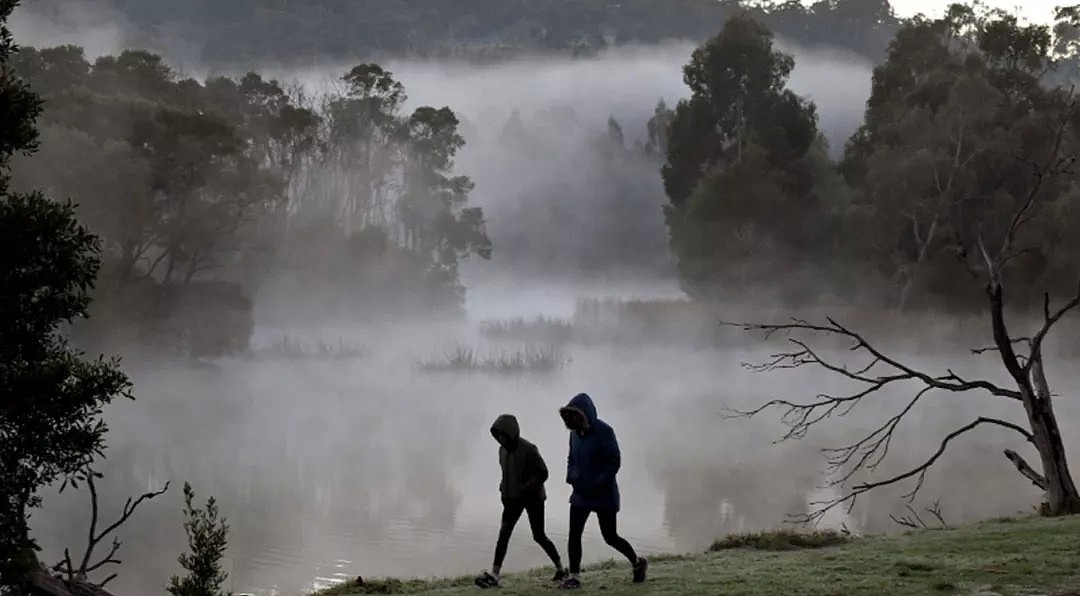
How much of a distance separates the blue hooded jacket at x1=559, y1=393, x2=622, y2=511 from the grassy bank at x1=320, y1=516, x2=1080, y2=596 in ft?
1.80

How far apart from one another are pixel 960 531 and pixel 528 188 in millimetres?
73332

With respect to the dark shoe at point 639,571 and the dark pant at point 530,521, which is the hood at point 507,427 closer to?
the dark pant at point 530,521

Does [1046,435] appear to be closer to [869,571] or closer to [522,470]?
[869,571]

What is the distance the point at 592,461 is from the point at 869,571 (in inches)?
72.8

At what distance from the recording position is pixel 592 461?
22.8 feet

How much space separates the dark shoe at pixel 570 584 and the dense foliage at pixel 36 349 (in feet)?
9.00

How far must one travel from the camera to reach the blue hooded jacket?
22.7 ft

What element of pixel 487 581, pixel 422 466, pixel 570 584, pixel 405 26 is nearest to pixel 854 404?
pixel 422 466

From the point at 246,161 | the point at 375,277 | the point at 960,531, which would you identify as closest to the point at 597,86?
the point at 375,277

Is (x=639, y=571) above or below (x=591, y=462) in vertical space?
below

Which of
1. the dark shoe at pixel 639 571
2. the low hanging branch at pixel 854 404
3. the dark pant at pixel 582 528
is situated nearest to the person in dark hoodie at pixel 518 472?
the dark pant at pixel 582 528

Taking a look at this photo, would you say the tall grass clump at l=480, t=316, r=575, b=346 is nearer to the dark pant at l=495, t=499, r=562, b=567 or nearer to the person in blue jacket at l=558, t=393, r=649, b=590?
the dark pant at l=495, t=499, r=562, b=567

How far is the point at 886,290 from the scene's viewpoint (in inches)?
1523

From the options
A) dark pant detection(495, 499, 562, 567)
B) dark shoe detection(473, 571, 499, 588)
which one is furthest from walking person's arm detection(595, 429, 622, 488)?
dark shoe detection(473, 571, 499, 588)
